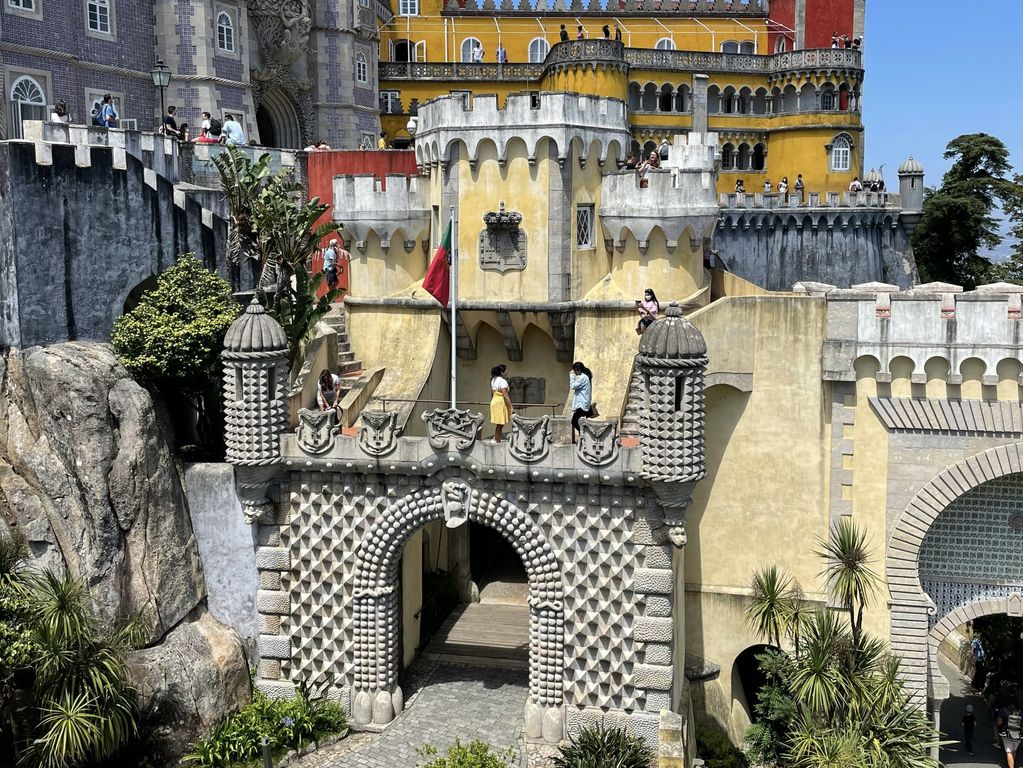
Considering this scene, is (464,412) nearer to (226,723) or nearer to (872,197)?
(226,723)

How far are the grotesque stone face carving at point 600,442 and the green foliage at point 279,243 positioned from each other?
286 inches

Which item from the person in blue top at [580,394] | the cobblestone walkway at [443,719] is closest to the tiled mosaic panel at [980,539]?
the person in blue top at [580,394]

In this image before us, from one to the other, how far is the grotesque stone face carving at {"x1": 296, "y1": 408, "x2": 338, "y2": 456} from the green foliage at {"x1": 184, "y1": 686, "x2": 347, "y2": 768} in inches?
209

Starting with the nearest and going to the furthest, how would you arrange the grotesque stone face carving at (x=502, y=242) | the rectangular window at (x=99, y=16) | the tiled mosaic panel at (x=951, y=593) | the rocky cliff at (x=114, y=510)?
the rocky cliff at (x=114, y=510) < the tiled mosaic panel at (x=951, y=593) < the grotesque stone face carving at (x=502, y=242) < the rectangular window at (x=99, y=16)

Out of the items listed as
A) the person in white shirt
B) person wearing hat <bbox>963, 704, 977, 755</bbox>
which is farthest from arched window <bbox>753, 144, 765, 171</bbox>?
person wearing hat <bbox>963, 704, 977, 755</bbox>

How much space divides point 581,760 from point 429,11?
167ft

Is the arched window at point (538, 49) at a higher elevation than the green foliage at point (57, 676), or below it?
higher

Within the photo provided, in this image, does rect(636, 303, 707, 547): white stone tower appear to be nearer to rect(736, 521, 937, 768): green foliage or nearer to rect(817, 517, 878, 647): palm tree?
rect(817, 517, 878, 647): palm tree

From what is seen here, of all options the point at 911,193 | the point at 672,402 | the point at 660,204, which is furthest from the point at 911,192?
the point at 672,402

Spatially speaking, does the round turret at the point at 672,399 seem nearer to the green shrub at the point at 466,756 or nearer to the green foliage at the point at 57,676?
the green shrub at the point at 466,756

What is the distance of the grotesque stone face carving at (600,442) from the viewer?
20.8m

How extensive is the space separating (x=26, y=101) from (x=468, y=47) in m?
35.2

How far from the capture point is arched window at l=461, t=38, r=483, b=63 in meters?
62.3

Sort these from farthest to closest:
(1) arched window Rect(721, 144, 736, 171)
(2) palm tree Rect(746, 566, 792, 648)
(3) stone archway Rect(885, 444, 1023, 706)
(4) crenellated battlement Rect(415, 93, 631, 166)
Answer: (1) arched window Rect(721, 144, 736, 171) < (4) crenellated battlement Rect(415, 93, 631, 166) < (3) stone archway Rect(885, 444, 1023, 706) < (2) palm tree Rect(746, 566, 792, 648)
